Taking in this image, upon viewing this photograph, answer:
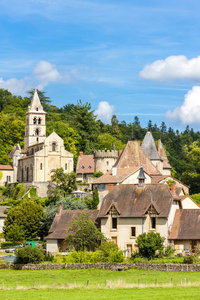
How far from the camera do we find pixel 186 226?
175 ft

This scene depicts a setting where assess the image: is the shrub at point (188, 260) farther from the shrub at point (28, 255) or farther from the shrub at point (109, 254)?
the shrub at point (28, 255)

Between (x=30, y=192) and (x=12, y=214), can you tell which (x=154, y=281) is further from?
(x=30, y=192)

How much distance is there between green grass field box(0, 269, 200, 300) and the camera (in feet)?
106

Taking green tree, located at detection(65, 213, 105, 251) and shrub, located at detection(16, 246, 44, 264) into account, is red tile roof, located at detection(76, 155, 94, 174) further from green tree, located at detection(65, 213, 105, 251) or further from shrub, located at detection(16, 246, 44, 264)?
shrub, located at detection(16, 246, 44, 264)

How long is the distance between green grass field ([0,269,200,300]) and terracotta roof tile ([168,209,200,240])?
9.67 m

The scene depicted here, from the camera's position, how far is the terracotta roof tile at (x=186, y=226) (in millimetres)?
52156

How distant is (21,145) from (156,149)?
29814 millimetres

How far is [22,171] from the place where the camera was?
9550 cm

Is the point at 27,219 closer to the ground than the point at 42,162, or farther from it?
closer to the ground

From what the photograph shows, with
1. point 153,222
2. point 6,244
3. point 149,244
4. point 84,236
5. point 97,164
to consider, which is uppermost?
point 97,164

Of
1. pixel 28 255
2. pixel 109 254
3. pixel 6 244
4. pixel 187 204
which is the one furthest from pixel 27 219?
pixel 109 254

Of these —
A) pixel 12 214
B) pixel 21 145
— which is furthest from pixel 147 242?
pixel 21 145

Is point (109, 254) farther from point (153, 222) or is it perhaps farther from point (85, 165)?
point (85, 165)

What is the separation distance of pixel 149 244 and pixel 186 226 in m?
6.06
